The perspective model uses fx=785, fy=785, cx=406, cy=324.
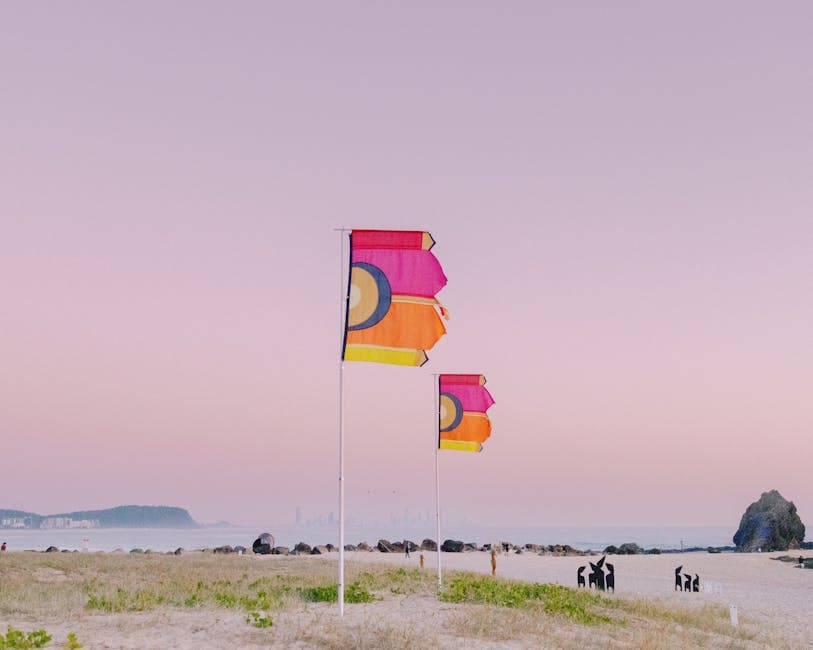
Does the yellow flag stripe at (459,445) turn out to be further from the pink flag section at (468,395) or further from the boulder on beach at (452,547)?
the boulder on beach at (452,547)

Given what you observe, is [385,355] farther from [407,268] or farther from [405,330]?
[407,268]

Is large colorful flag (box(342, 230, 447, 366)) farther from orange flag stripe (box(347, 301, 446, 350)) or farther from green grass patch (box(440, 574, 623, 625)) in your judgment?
green grass patch (box(440, 574, 623, 625))

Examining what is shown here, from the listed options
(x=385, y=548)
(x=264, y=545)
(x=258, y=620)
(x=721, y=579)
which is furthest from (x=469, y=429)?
(x=385, y=548)

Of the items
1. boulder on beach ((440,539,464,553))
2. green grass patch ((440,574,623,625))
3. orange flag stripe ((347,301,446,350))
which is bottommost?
boulder on beach ((440,539,464,553))

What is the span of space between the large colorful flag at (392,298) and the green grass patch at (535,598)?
792cm

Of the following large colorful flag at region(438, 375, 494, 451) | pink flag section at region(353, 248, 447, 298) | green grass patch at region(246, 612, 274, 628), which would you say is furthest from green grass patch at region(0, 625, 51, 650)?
large colorful flag at region(438, 375, 494, 451)

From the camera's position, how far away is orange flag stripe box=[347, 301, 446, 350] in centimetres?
Answer: 1873

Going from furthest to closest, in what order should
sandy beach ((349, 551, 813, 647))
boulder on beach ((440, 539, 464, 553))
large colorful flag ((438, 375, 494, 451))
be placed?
boulder on beach ((440, 539, 464, 553)), large colorful flag ((438, 375, 494, 451)), sandy beach ((349, 551, 813, 647))

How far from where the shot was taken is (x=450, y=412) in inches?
Result: 1195

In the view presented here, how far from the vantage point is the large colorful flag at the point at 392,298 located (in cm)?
1870

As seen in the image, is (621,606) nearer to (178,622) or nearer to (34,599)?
(178,622)

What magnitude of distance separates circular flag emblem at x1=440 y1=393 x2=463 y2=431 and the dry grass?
582 cm

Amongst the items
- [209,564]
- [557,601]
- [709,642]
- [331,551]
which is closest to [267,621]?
[557,601]

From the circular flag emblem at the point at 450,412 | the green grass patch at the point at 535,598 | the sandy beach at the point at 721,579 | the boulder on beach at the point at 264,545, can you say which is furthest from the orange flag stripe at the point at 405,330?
the boulder on beach at the point at 264,545
